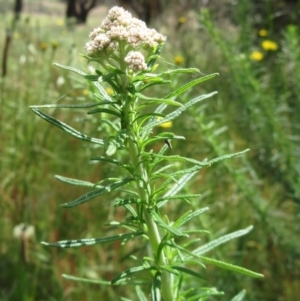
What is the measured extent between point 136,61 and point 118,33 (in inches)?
1.7

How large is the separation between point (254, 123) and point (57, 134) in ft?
3.56

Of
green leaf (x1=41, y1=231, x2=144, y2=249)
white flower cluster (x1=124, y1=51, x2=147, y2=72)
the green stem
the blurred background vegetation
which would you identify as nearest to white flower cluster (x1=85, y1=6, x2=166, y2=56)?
white flower cluster (x1=124, y1=51, x2=147, y2=72)

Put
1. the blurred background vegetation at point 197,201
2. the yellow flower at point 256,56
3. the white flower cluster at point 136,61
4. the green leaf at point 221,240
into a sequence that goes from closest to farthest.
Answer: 1. the white flower cluster at point 136,61
2. the green leaf at point 221,240
3. the blurred background vegetation at point 197,201
4. the yellow flower at point 256,56

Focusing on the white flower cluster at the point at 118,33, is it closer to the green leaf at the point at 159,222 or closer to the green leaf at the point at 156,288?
the green leaf at the point at 159,222

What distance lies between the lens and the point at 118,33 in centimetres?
65

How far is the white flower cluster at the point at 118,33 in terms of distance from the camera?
0.65 metres

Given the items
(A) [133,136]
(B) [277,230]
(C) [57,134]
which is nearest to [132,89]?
(A) [133,136]

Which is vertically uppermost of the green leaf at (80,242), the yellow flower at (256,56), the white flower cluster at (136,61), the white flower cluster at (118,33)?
the yellow flower at (256,56)

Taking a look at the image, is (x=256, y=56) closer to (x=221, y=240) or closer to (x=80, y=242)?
(x=221, y=240)

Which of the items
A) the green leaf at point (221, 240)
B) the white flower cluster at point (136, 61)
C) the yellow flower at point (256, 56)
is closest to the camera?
the white flower cluster at point (136, 61)

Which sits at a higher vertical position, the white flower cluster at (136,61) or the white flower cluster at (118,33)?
the white flower cluster at (118,33)

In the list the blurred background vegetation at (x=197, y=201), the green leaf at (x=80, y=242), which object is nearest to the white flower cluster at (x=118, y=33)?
the green leaf at (x=80, y=242)

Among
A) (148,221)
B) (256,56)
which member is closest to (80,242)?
(148,221)

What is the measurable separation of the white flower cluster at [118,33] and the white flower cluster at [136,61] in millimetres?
16
